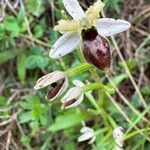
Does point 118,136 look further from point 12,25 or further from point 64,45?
point 12,25

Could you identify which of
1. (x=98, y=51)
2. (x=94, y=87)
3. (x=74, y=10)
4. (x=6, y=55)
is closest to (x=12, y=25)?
(x=6, y=55)

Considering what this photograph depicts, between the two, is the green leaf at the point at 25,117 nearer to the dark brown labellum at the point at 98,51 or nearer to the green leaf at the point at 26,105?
the green leaf at the point at 26,105

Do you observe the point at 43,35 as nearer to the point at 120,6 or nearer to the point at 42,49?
the point at 42,49

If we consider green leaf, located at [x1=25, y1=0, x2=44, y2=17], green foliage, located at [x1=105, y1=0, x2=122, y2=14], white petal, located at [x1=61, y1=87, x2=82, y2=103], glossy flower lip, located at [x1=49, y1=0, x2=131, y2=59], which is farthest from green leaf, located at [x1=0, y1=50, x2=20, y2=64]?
glossy flower lip, located at [x1=49, y1=0, x2=131, y2=59]

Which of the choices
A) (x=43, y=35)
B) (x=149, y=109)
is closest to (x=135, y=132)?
(x=149, y=109)

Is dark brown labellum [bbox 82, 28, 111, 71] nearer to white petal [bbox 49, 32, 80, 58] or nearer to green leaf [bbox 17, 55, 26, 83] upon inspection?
white petal [bbox 49, 32, 80, 58]

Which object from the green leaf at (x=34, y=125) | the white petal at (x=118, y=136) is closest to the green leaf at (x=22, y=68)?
the green leaf at (x=34, y=125)

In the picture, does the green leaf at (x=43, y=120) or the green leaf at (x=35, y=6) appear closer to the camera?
the green leaf at (x=43, y=120)
